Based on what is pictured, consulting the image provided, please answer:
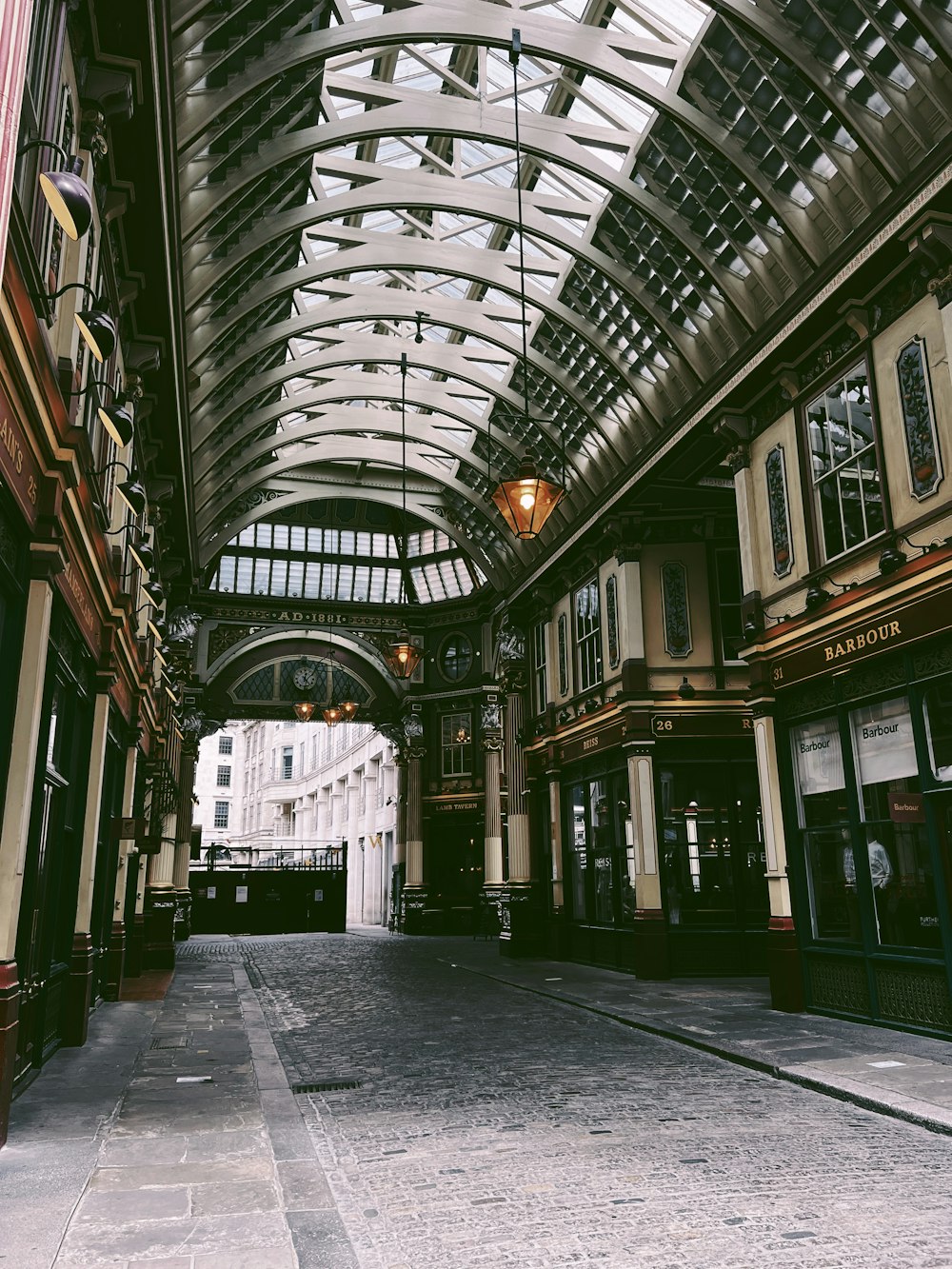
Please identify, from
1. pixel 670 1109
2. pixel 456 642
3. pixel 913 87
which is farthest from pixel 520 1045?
pixel 456 642

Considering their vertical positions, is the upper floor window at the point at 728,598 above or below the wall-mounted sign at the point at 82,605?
above

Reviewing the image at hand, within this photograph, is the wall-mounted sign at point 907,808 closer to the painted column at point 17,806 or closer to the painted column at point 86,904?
the painted column at point 17,806

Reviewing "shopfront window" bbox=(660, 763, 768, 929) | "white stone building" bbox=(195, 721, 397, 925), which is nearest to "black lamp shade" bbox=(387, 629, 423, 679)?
"shopfront window" bbox=(660, 763, 768, 929)

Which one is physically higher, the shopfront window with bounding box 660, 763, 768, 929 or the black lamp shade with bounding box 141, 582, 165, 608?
the black lamp shade with bounding box 141, 582, 165, 608

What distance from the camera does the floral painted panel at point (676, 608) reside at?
17219mm

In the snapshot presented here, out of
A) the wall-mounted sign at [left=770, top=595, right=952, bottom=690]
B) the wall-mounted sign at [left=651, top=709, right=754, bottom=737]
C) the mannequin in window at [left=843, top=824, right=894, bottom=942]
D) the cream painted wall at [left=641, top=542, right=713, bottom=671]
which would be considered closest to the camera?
the wall-mounted sign at [left=770, top=595, right=952, bottom=690]

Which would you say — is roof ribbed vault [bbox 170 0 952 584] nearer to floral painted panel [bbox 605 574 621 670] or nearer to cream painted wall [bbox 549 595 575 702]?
cream painted wall [bbox 549 595 575 702]

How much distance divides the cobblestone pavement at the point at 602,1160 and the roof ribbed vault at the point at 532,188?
27.0 ft

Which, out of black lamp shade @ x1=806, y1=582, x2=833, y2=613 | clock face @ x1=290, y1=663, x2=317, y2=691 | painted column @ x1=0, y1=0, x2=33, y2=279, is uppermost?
clock face @ x1=290, y1=663, x2=317, y2=691

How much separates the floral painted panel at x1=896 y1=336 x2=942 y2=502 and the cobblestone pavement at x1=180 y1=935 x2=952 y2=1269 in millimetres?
5845

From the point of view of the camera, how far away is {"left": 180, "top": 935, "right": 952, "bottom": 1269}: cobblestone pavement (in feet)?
15.5

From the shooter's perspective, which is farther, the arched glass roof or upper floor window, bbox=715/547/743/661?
the arched glass roof

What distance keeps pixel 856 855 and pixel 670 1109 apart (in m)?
4.68

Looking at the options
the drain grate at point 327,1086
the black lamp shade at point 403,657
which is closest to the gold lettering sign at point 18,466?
the drain grate at point 327,1086
